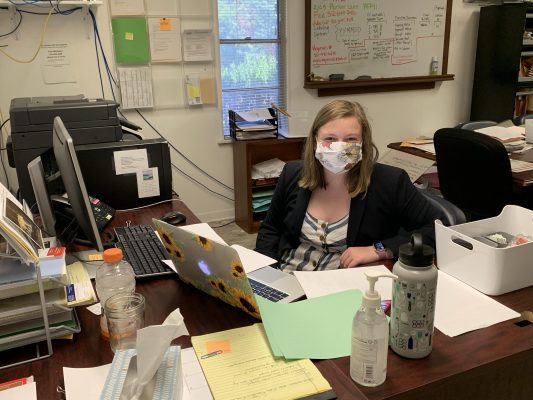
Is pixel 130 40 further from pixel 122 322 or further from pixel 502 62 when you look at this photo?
pixel 502 62

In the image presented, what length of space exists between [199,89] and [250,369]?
119 inches

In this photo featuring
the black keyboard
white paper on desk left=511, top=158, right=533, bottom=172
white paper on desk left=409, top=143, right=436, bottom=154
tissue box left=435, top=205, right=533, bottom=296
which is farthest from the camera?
white paper on desk left=409, top=143, right=436, bottom=154

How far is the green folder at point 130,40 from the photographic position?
11.1 ft

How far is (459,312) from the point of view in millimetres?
1141

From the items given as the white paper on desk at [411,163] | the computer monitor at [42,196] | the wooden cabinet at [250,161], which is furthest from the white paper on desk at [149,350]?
the wooden cabinet at [250,161]

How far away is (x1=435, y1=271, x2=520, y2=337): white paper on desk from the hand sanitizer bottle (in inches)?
10.4

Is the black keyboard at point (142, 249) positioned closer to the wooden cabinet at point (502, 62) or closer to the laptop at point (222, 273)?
the laptop at point (222, 273)

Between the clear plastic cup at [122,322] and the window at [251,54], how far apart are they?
298 cm

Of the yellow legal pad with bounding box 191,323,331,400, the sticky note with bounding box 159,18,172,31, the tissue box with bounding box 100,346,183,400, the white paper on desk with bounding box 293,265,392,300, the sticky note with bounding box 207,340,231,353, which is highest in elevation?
the sticky note with bounding box 159,18,172,31

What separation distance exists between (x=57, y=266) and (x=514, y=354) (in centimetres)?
97

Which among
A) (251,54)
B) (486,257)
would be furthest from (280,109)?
(486,257)

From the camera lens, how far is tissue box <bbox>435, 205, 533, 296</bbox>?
1.19 m

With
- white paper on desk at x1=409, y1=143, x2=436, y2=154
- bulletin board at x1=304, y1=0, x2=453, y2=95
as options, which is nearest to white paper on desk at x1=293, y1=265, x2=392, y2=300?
white paper on desk at x1=409, y1=143, x2=436, y2=154

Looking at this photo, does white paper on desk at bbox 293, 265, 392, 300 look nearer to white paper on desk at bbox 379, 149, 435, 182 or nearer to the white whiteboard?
white paper on desk at bbox 379, 149, 435, 182
